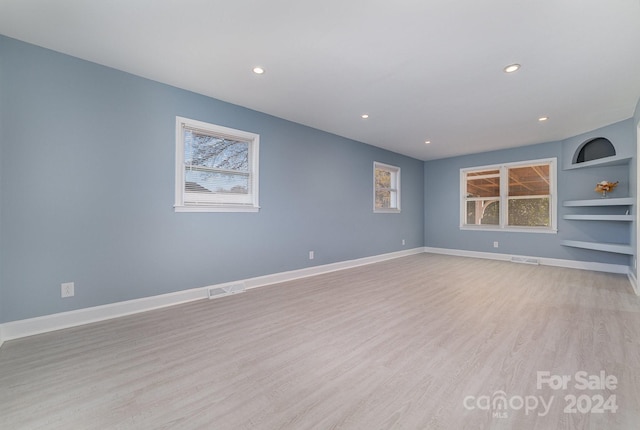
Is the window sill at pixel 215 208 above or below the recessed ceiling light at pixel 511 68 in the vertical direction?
below

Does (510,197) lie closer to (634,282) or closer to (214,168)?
(634,282)

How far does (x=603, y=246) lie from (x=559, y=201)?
128 cm

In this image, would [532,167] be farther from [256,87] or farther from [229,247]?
[229,247]

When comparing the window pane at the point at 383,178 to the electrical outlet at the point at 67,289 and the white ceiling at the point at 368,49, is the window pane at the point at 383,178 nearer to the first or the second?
the white ceiling at the point at 368,49

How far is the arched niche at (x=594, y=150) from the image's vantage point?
188 inches

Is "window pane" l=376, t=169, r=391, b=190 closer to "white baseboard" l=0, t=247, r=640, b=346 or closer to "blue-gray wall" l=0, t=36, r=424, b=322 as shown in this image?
"white baseboard" l=0, t=247, r=640, b=346

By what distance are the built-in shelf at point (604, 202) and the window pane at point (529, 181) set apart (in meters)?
0.58

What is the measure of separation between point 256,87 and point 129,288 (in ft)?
8.73

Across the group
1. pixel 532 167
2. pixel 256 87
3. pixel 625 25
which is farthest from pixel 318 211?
pixel 532 167

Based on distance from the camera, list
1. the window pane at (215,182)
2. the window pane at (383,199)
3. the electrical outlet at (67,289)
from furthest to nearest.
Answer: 1. the window pane at (383,199)
2. the window pane at (215,182)
3. the electrical outlet at (67,289)

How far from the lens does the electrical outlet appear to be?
8.29 feet

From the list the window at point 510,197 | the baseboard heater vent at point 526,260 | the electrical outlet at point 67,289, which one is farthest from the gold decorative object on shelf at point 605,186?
the electrical outlet at point 67,289

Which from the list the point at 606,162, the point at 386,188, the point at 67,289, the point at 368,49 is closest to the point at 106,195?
the point at 67,289

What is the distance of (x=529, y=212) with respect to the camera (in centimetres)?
600
